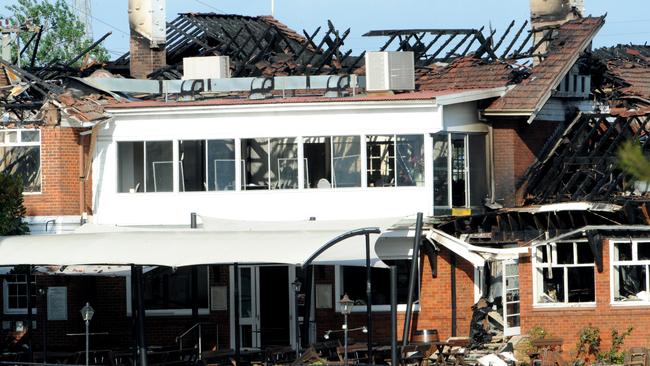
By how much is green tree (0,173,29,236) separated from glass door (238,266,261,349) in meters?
4.80

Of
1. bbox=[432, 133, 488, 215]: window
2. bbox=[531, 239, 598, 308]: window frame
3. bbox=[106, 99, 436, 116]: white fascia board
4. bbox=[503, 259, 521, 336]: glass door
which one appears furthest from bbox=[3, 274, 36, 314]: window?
bbox=[531, 239, 598, 308]: window frame

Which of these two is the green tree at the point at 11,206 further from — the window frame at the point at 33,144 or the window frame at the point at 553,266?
the window frame at the point at 553,266

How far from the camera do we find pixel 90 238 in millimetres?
25938

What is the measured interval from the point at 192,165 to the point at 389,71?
4.73 meters

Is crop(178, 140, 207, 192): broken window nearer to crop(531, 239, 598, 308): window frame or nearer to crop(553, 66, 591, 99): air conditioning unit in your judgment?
crop(531, 239, 598, 308): window frame

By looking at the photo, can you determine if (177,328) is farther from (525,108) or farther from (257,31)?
(257,31)

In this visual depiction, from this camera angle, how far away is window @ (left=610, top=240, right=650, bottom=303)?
27953 millimetres

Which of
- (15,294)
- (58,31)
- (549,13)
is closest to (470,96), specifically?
(549,13)

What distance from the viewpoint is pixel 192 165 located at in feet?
100

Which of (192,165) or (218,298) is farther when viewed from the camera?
(192,165)

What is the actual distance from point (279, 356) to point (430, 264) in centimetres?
390

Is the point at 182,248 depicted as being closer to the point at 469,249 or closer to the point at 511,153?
the point at 469,249

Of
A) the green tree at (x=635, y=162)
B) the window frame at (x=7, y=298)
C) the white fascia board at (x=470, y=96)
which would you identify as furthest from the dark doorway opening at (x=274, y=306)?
the green tree at (x=635, y=162)

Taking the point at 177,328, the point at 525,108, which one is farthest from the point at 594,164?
the point at 177,328
